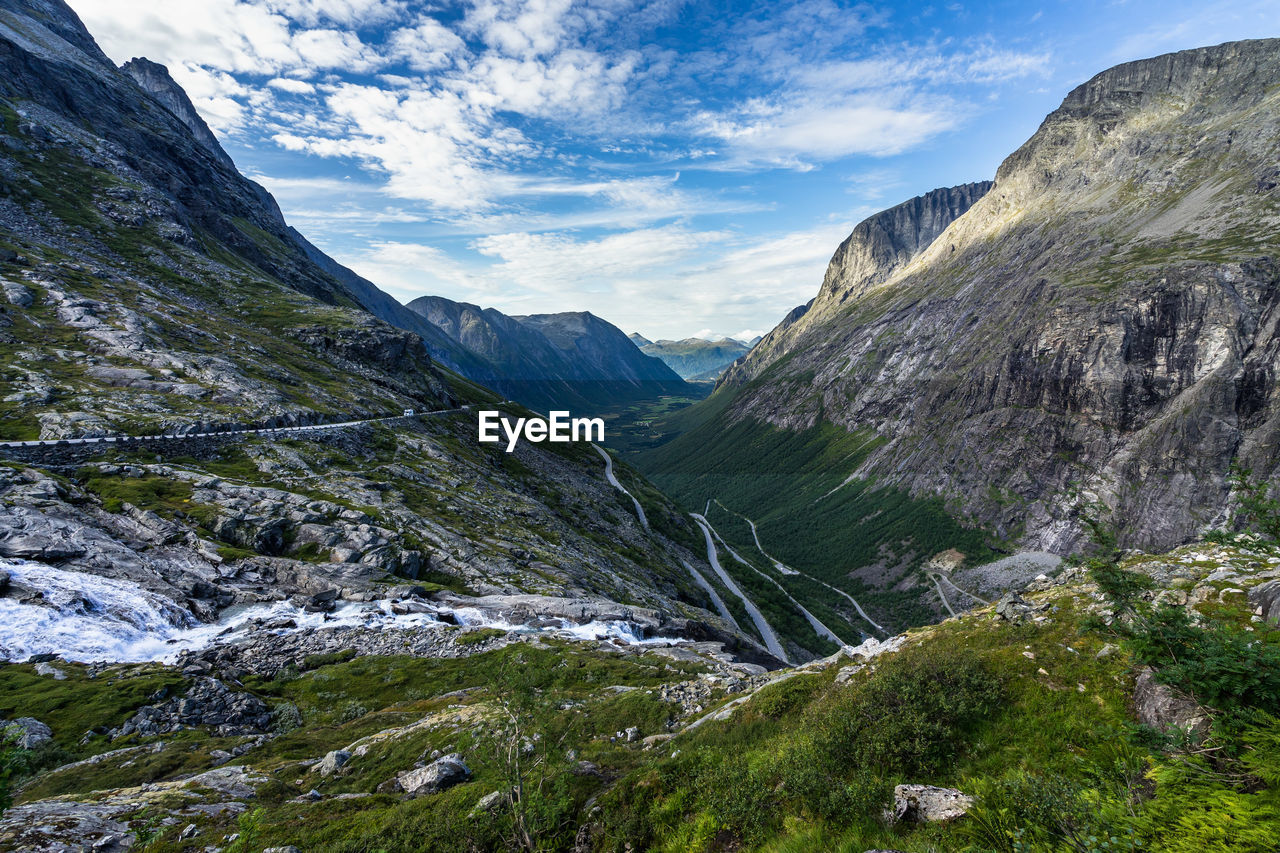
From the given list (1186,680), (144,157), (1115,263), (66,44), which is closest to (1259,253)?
(1115,263)

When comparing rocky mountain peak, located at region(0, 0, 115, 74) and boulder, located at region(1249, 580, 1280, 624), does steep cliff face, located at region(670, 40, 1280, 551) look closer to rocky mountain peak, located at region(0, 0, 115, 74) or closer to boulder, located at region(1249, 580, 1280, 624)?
boulder, located at region(1249, 580, 1280, 624)

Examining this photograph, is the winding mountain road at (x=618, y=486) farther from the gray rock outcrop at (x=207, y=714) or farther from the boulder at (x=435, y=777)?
the boulder at (x=435, y=777)

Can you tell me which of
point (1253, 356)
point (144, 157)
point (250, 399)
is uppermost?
point (144, 157)

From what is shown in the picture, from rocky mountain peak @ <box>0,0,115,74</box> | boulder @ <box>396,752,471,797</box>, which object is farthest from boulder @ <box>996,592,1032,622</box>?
rocky mountain peak @ <box>0,0,115,74</box>

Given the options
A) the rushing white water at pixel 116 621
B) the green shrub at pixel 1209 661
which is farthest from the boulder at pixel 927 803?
the rushing white water at pixel 116 621

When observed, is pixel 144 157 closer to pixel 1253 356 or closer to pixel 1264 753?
pixel 1264 753

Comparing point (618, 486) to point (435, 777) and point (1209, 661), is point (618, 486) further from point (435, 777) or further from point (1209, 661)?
point (1209, 661)

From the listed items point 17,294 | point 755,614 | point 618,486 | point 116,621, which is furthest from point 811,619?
point 17,294
